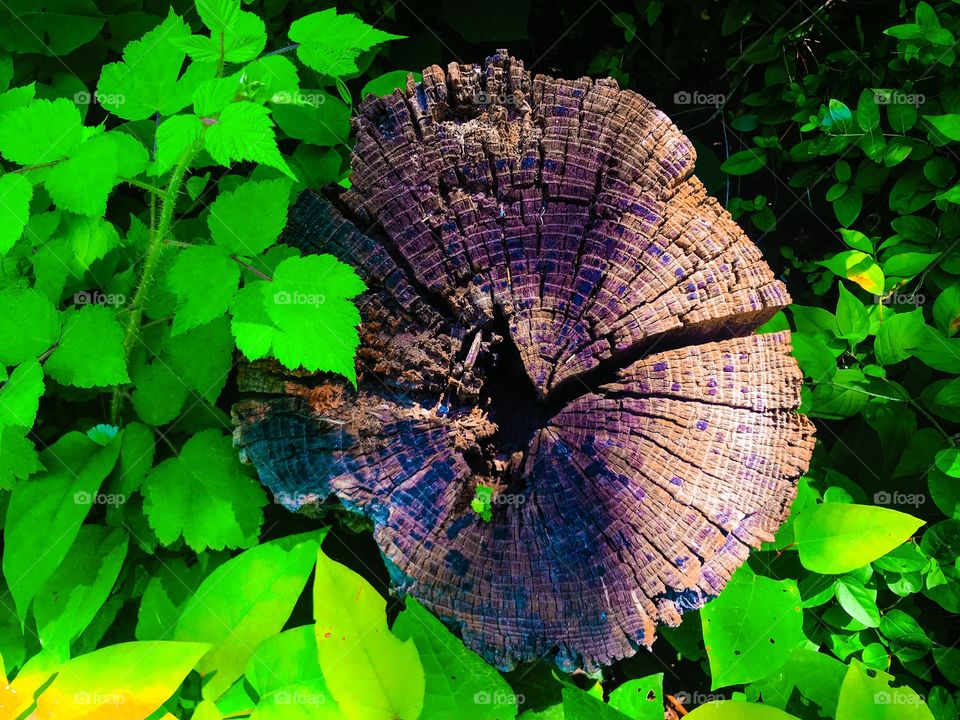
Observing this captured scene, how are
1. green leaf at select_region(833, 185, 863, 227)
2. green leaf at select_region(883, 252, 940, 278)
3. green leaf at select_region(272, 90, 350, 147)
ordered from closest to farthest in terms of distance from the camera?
green leaf at select_region(272, 90, 350, 147) < green leaf at select_region(883, 252, 940, 278) < green leaf at select_region(833, 185, 863, 227)

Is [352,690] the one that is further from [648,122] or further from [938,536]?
[938,536]

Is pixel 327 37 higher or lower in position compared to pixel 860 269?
higher

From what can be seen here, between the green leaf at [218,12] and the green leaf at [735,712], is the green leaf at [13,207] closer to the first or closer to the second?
the green leaf at [218,12]

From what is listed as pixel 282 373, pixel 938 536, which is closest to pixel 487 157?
pixel 282 373

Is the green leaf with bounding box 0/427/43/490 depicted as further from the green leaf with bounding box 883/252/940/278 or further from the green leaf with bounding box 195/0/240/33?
the green leaf with bounding box 883/252/940/278

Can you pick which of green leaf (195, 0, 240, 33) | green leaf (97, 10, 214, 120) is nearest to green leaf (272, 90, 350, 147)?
green leaf (97, 10, 214, 120)

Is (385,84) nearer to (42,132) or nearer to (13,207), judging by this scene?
(42,132)

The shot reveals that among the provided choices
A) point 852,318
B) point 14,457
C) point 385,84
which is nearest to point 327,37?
point 385,84
